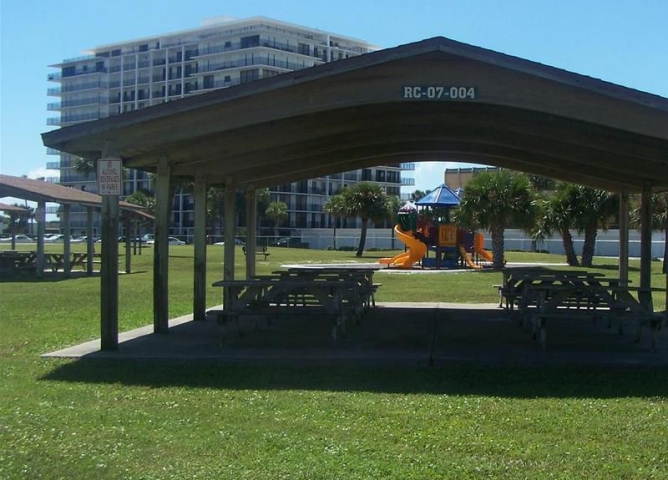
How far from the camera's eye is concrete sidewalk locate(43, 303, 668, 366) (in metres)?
9.59

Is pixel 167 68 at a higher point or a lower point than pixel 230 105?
higher

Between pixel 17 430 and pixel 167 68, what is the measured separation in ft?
355

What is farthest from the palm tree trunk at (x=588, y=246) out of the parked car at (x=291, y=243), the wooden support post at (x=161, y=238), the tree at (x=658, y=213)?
the parked car at (x=291, y=243)

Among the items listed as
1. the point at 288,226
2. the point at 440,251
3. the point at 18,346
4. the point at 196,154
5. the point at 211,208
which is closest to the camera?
the point at 18,346

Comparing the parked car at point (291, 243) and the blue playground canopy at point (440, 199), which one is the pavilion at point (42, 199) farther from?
the parked car at point (291, 243)

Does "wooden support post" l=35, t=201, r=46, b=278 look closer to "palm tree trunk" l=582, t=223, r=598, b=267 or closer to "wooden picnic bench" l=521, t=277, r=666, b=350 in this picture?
"wooden picnic bench" l=521, t=277, r=666, b=350

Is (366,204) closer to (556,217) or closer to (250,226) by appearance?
(556,217)

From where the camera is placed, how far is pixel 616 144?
11547 mm

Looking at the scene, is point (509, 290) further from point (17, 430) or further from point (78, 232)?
point (78, 232)

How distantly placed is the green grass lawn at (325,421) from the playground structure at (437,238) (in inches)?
1141

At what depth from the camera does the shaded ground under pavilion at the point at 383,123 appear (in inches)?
370

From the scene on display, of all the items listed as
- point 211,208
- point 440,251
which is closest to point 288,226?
point 211,208

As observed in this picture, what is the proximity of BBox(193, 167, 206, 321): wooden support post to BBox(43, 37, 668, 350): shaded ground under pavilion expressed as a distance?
0.08 ft

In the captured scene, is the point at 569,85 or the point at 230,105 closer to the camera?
the point at 569,85
